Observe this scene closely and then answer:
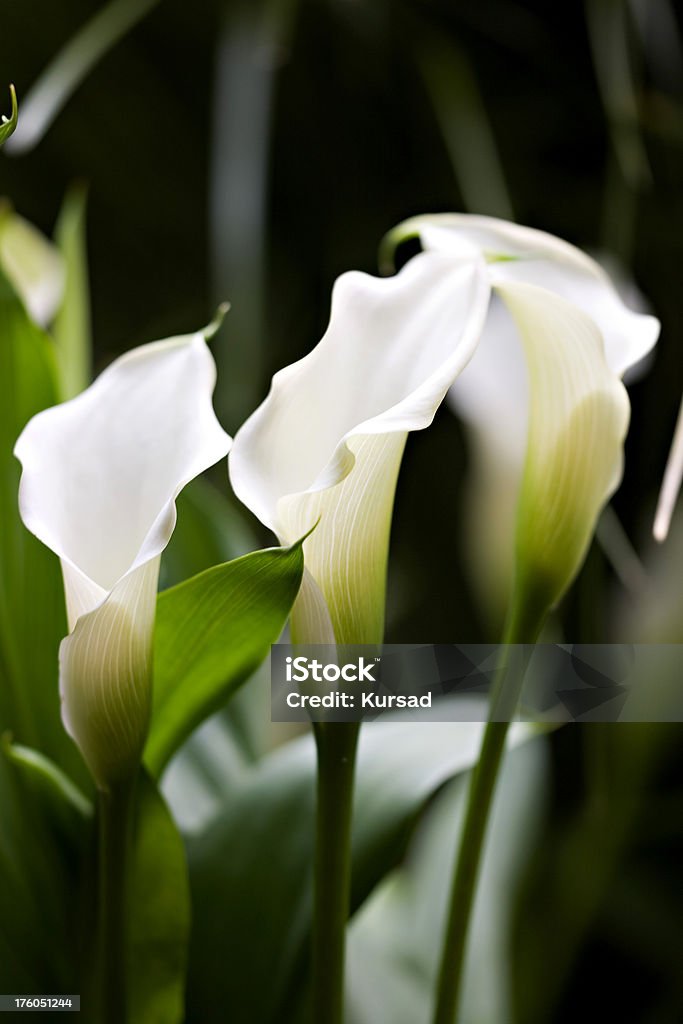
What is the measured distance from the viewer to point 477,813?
0.21 metres

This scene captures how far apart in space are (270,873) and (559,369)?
15 cm

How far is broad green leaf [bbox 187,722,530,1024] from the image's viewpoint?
0.76ft

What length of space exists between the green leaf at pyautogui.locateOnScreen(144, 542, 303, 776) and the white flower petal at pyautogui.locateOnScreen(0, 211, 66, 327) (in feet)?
0.55

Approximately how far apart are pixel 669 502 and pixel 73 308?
203mm

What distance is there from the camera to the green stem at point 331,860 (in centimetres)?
19

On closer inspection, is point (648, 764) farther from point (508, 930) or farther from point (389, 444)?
point (389, 444)

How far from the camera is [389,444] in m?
0.17

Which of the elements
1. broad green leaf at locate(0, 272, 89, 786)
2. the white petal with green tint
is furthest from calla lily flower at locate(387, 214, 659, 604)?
broad green leaf at locate(0, 272, 89, 786)

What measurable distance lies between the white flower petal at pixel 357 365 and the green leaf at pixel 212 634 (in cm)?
2

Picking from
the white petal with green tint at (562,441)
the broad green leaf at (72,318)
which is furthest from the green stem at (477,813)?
the broad green leaf at (72,318)

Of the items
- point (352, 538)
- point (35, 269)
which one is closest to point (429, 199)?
point (35, 269)

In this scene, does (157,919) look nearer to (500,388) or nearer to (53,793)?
(53,793)

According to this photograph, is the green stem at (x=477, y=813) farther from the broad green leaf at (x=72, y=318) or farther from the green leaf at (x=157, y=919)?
the broad green leaf at (x=72, y=318)

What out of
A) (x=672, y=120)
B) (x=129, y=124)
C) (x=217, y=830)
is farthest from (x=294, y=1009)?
(x=129, y=124)
